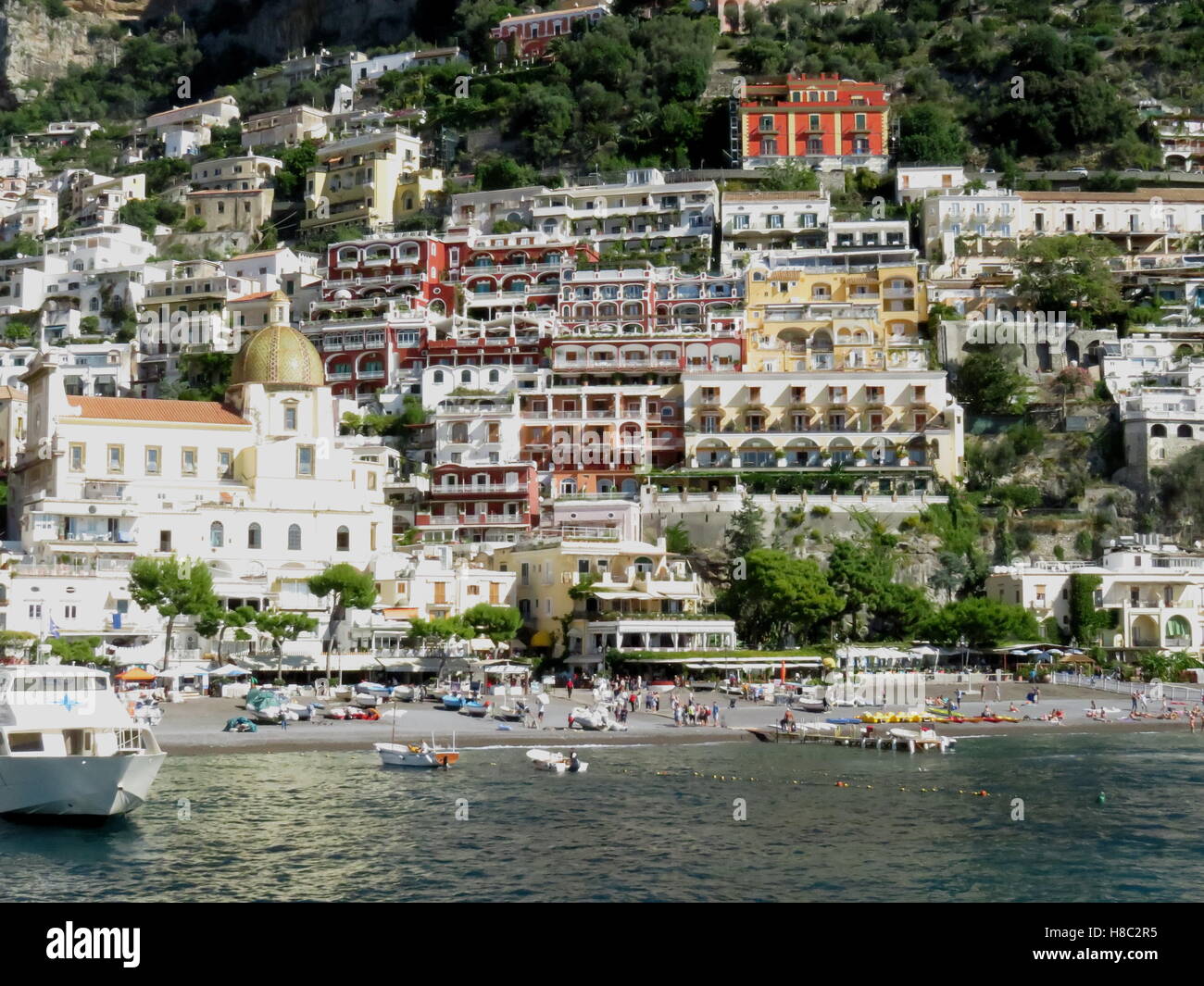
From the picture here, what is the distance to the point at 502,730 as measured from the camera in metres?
59.8

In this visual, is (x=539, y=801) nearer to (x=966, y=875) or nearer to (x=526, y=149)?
(x=966, y=875)

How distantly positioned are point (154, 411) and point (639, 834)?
5067 cm

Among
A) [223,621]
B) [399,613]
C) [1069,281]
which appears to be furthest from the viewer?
[1069,281]

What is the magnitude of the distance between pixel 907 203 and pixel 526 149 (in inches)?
1234

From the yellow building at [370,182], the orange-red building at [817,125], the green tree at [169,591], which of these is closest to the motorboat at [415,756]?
the green tree at [169,591]

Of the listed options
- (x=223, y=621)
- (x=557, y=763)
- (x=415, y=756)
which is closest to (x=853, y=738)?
(x=557, y=763)

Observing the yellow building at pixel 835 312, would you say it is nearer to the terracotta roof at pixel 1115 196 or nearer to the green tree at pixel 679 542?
the terracotta roof at pixel 1115 196

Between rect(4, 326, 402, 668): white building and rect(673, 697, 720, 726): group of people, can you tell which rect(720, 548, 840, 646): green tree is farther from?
rect(4, 326, 402, 668): white building

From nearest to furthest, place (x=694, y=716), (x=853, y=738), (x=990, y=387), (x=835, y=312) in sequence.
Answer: (x=853, y=738), (x=694, y=716), (x=990, y=387), (x=835, y=312)

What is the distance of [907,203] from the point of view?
374 feet

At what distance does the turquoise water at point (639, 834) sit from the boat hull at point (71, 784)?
608 mm

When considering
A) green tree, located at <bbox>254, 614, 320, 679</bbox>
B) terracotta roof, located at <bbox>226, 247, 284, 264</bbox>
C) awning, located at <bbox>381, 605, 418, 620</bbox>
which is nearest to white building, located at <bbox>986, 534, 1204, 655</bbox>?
awning, located at <bbox>381, 605, 418, 620</bbox>

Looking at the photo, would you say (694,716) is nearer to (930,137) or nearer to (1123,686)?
(1123,686)

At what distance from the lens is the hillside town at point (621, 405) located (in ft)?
251
